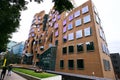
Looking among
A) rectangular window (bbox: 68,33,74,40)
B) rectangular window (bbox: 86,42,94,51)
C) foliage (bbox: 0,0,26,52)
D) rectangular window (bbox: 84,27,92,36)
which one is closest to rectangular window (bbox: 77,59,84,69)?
rectangular window (bbox: 86,42,94,51)

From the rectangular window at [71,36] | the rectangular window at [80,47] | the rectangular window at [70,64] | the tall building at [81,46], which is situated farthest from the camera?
the rectangular window at [71,36]

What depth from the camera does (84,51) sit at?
3016 centimetres

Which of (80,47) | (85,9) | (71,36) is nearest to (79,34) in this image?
(71,36)

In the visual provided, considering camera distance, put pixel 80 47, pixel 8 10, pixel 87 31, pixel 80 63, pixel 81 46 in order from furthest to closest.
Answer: pixel 80 47 → pixel 81 46 → pixel 87 31 → pixel 80 63 → pixel 8 10

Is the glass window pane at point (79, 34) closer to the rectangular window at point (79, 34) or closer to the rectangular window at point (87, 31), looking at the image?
the rectangular window at point (79, 34)

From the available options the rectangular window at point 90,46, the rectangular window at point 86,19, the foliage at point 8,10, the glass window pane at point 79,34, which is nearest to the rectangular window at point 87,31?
the glass window pane at point 79,34

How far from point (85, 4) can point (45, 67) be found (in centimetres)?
2298

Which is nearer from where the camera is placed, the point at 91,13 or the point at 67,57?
the point at 91,13

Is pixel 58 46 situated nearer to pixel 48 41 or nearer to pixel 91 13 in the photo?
pixel 48 41

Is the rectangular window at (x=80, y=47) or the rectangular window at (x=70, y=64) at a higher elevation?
the rectangular window at (x=80, y=47)

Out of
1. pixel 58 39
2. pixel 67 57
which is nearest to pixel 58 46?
pixel 58 39

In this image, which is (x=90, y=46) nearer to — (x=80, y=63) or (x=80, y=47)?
(x=80, y=47)

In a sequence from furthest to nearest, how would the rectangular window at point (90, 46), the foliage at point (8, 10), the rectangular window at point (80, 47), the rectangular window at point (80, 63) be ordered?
the rectangular window at point (80, 47) < the rectangular window at point (80, 63) < the rectangular window at point (90, 46) < the foliage at point (8, 10)

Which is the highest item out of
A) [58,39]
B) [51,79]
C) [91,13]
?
[91,13]
